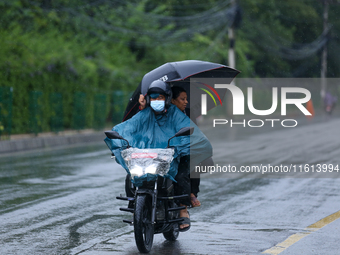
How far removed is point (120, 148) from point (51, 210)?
292cm

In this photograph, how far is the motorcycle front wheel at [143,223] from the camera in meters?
5.73

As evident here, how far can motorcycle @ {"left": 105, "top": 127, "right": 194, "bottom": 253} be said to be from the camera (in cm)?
578

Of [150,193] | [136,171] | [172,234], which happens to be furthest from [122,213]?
[136,171]

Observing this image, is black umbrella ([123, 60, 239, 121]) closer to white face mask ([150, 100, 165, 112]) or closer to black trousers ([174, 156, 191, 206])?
white face mask ([150, 100, 165, 112])

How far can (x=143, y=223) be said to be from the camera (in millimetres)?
5871

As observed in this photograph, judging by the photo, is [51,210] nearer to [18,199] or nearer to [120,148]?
[18,199]

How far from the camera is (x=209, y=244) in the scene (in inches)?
254

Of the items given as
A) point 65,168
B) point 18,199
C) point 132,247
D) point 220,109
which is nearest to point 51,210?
point 18,199

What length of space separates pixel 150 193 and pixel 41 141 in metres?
14.6

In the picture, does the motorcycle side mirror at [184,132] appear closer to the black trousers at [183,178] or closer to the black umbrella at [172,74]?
the black trousers at [183,178]

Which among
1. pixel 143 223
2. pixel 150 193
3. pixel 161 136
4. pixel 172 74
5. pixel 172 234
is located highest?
pixel 172 74

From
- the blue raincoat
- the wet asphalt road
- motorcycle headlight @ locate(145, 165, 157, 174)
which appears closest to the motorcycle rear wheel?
the wet asphalt road

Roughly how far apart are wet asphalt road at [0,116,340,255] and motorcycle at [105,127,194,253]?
0.30 m

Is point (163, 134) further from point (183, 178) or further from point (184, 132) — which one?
point (183, 178)
